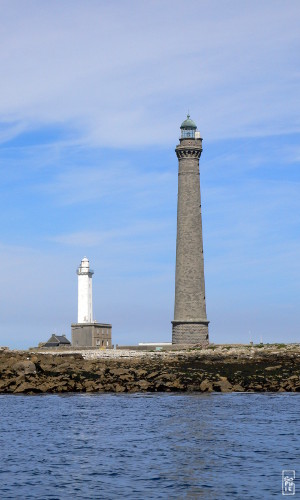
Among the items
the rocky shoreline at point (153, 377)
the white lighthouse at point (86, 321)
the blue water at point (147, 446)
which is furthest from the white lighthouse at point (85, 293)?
the blue water at point (147, 446)

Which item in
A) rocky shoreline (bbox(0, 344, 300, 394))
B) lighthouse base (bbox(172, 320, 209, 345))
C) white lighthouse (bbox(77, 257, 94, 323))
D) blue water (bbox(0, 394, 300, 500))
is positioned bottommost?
blue water (bbox(0, 394, 300, 500))

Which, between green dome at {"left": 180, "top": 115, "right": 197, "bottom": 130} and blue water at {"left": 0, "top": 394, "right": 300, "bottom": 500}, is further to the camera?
green dome at {"left": 180, "top": 115, "right": 197, "bottom": 130}

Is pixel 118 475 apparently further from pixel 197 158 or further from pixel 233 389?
pixel 197 158

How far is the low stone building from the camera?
86.3 m

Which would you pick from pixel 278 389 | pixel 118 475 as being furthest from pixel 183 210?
pixel 118 475

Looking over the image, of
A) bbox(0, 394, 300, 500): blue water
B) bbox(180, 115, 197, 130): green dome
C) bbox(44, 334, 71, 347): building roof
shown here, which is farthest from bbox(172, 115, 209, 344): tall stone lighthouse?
bbox(0, 394, 300, 500): blue water

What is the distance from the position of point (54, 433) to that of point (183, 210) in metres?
45.8

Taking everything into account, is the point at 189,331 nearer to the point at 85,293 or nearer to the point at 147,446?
the point at 85,293

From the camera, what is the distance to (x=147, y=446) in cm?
2386

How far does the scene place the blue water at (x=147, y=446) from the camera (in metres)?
18.2

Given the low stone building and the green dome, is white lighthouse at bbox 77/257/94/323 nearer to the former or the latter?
the low stone building

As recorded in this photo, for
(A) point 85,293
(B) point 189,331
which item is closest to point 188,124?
(B) point 189,331

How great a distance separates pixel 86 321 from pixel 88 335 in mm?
1434

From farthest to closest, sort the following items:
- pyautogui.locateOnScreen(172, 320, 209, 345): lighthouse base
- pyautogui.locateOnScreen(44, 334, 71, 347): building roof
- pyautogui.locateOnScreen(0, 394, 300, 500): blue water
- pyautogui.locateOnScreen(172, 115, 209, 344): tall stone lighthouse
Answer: pyautogui.locateOnScreen(44, 334, 71, 347): building roof < pyautogui.locateOnScreen(172, 320, 209, 345): lighthouse base < pyautogui.locateOnScreen(172, 115, 209, 344): tall stone lighthouse < pyautogui.locateOnScreen(0, 394, 300, 500): blue water
